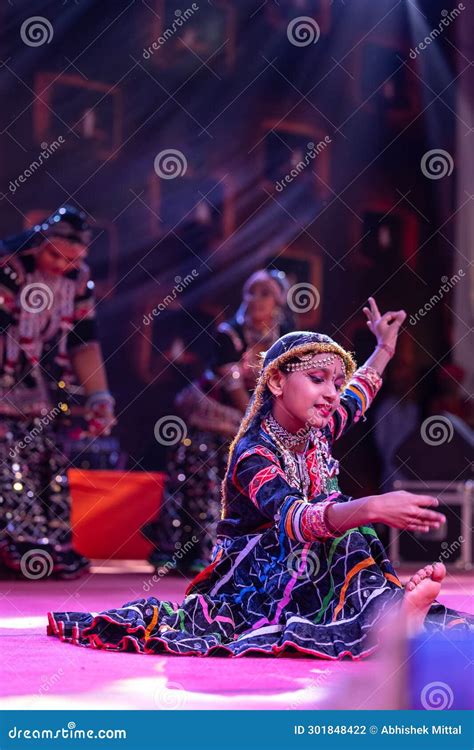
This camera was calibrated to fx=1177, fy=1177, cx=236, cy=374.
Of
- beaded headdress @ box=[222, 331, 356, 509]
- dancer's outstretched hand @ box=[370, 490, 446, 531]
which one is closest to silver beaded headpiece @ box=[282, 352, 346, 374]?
beaded headdress @ box=[222, 331, 356, 509]

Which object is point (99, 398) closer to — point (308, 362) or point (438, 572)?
point (308, 362)

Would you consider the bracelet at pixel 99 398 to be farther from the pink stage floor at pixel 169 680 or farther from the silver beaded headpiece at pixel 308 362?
the silver beaded headpiece at pixel 308 362

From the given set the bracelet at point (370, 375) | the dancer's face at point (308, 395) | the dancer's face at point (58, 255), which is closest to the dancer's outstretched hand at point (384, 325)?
the bracelet at point (370, 375)

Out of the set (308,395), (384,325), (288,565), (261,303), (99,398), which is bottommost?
(99,398)

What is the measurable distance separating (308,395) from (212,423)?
2.75m

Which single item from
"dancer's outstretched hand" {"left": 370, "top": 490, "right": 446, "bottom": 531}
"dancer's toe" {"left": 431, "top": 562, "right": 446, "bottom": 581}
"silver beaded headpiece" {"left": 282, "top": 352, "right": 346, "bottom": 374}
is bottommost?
"dancer's toe" {"left": 431, "top": 562, "right": 446, "bottom": 581}

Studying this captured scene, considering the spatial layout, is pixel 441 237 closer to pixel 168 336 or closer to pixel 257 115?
pixel 257 115

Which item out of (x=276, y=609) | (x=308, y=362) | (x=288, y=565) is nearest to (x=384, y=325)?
(x=308, y=362)

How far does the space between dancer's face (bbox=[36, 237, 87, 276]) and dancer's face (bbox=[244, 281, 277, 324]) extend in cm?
88

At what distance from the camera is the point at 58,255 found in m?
5.61

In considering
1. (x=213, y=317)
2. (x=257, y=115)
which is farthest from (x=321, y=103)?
(x=213, y=317)

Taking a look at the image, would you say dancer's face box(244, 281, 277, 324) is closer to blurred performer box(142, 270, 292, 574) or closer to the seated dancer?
blurred performer box(142, 270, 292, 574)

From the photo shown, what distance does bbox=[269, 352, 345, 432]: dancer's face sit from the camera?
10.7ft

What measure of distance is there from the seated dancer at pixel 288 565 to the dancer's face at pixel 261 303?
7.59ft
